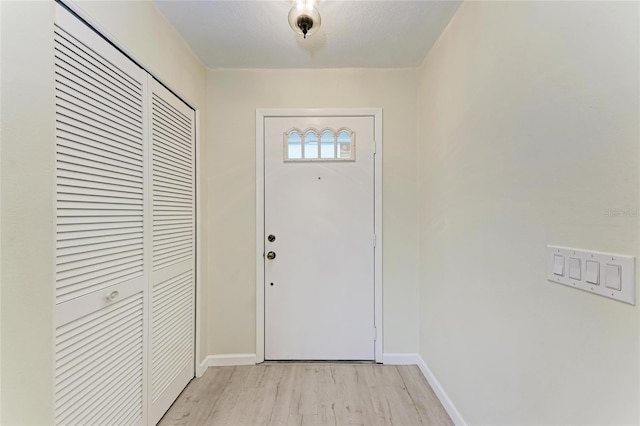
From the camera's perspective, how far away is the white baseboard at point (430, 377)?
1479 mm

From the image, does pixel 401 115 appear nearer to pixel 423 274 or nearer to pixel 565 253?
pixel 423 274

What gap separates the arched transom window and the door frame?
13 centimetres

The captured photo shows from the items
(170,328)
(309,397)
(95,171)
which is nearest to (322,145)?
(95,171)

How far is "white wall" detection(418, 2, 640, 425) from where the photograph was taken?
0.68m

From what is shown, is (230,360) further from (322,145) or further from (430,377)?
(322,145)

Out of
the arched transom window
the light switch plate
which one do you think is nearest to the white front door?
the arched transom window

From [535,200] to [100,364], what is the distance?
186cm

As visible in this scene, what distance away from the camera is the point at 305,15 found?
1.27m

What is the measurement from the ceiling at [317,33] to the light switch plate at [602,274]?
1420mm

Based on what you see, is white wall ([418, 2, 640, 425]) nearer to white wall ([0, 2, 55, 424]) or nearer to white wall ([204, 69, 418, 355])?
white wall ([204, 69, 418, 355])

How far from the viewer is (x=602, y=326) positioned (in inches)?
28.1

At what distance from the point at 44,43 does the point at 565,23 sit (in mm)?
1640

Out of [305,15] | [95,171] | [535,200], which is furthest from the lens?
[305,15]

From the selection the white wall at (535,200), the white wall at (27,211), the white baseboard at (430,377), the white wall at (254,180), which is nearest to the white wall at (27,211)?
the white wall at (27,211)
